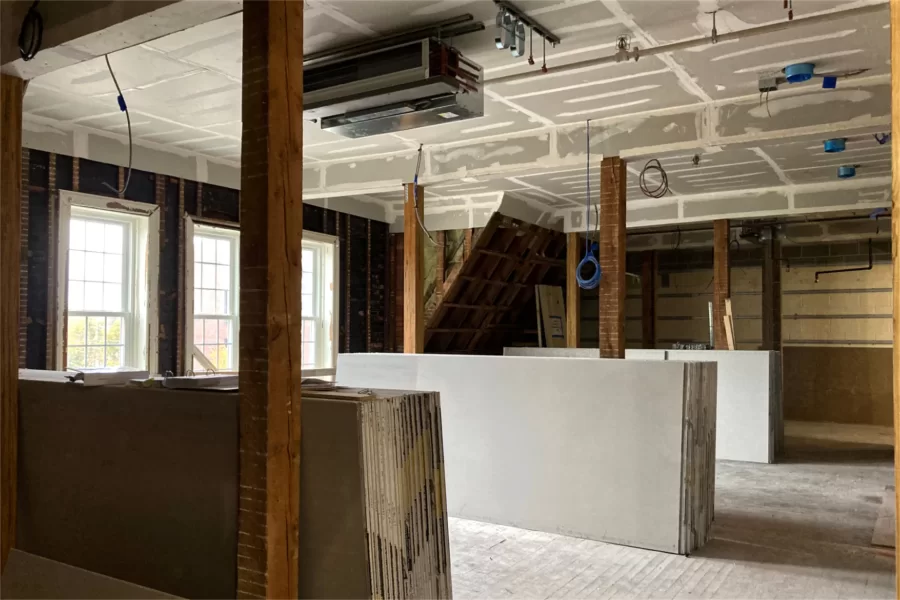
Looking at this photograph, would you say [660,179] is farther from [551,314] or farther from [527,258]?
[551,314]

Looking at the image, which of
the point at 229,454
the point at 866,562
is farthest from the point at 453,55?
the point at 866,562

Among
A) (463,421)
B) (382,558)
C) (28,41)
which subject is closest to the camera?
(382,558)

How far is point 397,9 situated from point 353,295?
18.3 ft

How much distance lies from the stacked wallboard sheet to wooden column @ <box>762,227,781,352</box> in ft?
20.5

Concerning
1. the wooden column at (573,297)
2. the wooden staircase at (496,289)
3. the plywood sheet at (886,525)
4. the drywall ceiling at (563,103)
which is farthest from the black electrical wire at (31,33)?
the wooden column at (573,297)

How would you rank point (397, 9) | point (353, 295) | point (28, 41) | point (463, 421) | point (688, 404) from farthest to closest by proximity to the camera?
point (353, 295) → point (463, 421) → point (688, 404) → point (397, 9) → point (28, 41)

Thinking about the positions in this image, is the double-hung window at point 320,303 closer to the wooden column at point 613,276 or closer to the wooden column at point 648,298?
the wooden column at point 613,276

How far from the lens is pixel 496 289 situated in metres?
9.73

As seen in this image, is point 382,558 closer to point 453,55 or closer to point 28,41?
point 453,55

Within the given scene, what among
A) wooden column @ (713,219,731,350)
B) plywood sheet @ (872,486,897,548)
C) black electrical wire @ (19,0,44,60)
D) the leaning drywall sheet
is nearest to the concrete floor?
plywood sheet @ (872,486,897,548)

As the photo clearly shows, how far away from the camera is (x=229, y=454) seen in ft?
8.73

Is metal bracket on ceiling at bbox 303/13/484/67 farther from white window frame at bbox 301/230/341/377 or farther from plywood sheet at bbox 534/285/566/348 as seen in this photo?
plywood sheet at bbox 534/285/566/348

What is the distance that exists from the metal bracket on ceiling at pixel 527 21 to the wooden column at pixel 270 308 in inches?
52.5

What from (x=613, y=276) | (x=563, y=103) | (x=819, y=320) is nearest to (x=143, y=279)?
(x=563, y=103)
